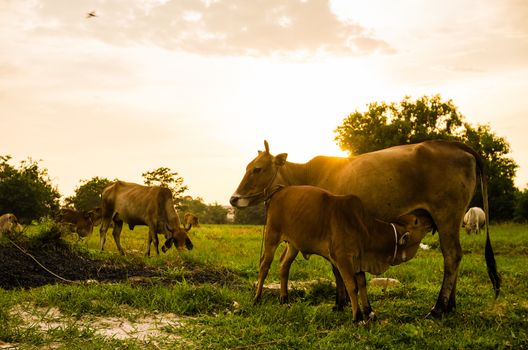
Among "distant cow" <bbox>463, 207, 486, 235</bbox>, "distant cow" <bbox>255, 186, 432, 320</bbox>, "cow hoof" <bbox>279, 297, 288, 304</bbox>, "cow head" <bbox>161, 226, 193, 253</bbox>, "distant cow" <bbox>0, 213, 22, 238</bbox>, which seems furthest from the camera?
"distant cow" <bbox>463, 207, 486, 235</bbox>

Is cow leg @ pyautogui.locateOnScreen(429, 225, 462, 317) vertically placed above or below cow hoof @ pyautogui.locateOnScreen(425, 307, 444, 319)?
above

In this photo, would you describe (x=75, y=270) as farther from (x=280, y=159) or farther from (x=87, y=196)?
(x=87, y=196)

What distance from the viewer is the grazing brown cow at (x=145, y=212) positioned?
15.0 meters

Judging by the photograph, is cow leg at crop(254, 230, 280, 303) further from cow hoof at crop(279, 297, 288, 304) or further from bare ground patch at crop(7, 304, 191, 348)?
bare ground patch at crop(7, 304, 191, 348)

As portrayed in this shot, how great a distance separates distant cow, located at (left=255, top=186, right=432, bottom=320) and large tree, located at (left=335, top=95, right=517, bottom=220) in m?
41.4

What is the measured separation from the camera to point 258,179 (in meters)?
8.48

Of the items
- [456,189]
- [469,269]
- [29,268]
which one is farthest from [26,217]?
[456,189]

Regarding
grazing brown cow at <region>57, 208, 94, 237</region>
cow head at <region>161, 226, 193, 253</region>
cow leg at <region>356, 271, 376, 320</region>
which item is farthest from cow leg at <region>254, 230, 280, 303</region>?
grazing brown cow at <region>57, 208, 94, 237</region>

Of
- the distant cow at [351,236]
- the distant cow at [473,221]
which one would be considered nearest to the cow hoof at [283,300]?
the distant cow at [351,236]

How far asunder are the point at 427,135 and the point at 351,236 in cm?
4486

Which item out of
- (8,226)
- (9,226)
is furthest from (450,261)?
(8,226)

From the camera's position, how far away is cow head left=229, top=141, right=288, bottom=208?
8.38 meters

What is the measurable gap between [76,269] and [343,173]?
226 inches

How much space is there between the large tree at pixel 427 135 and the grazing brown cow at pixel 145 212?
112 feet
